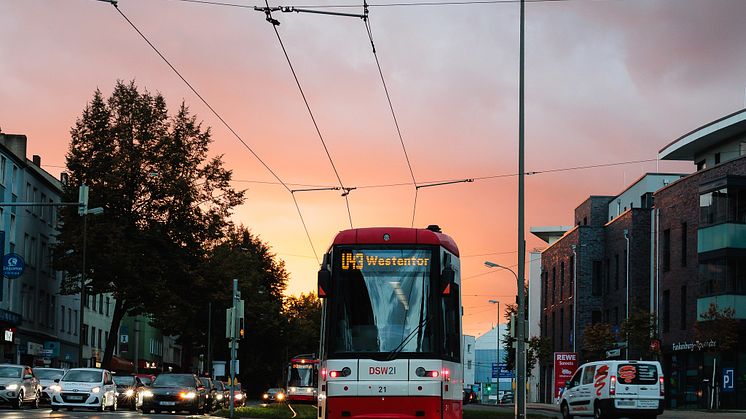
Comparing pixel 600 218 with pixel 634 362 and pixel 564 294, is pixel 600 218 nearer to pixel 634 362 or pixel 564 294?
pixel 564 294

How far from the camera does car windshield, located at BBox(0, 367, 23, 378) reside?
139ft

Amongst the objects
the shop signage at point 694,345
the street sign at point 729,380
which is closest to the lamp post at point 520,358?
the shop signage at point 694,345

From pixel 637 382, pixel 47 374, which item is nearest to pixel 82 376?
pixel 47 374

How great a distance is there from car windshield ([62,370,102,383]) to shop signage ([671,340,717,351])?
27.2 m

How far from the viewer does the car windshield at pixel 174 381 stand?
44.4m

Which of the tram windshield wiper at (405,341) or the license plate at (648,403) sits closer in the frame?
the tram windshield wiper at (405,341)

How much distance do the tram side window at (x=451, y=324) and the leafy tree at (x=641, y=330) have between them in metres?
42.7

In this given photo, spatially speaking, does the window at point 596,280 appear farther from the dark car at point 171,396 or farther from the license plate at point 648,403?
the license plate at point 648,403

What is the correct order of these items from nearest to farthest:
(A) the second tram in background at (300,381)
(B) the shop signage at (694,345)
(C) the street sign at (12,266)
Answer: (B) the shop signage at (694,345) < (C) the street sign at (12,266) < (A) the second tram in background at (300,381)

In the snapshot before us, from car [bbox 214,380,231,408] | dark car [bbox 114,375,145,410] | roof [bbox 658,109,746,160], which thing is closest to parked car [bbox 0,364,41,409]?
dark car [bbox 114,375,145,410]

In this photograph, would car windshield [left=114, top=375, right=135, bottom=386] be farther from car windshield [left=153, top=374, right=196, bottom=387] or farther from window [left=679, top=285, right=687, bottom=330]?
window [left=679, top=285, right=687, bottom=330]

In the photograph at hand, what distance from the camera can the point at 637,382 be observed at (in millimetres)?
37062

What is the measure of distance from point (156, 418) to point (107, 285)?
89.3 feet

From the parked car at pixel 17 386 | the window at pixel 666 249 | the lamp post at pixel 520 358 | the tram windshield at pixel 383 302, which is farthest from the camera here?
the window at pixel 666 249
